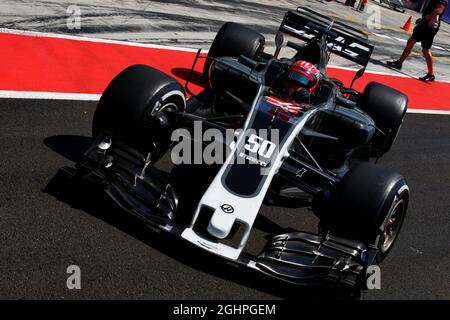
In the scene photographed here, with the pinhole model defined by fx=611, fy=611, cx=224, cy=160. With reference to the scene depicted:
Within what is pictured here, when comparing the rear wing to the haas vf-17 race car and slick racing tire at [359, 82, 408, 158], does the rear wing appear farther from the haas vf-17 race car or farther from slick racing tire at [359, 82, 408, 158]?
the haas vf-17 race car

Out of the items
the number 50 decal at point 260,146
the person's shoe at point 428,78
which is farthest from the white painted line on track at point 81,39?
the person's shoe at point 428,78

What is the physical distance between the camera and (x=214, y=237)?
14.3 ft

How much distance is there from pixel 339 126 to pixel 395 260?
1.40 metres

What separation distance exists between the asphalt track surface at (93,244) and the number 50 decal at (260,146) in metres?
0.69

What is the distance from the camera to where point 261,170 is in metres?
4.80

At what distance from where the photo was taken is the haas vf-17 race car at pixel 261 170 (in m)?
4.38

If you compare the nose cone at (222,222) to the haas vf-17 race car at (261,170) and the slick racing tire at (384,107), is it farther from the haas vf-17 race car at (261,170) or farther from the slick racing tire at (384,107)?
the slick racing tire at (384,107)

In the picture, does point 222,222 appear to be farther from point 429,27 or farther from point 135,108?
point 429,27

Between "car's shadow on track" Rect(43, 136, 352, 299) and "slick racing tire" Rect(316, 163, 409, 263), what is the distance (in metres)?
0.53

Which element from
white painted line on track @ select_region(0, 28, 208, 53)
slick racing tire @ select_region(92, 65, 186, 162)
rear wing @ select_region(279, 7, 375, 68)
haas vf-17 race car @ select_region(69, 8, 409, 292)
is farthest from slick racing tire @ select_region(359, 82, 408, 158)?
white painted line on track @ select_region(0, 28, 208, 53)

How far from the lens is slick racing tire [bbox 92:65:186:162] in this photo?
4.96m

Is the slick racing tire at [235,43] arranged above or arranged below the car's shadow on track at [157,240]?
above
